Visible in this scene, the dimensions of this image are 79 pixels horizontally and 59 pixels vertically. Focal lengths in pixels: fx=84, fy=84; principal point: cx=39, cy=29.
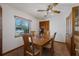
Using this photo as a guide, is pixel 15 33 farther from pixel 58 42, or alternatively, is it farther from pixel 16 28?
pixel 58 42

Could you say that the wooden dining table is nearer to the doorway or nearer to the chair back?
the chair back

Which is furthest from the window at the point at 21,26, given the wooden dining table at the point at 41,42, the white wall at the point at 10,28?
the wooden dining table at the point at 41,42

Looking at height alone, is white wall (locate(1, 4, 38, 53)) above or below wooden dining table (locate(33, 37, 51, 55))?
above

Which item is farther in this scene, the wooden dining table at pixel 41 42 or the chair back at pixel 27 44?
the chair back at pixel 27 44

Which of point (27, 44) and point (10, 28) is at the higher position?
point (10, 28)

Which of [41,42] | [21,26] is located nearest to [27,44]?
[41,42]

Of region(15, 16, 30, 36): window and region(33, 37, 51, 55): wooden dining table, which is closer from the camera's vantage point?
region(33, 37, 51, 55): wooden dining table

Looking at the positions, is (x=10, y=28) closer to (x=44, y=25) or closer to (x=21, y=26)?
(x=21, y=26)

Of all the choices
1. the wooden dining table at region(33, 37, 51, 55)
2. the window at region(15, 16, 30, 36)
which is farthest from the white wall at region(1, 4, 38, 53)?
the wooden dining table at region(33, 37, 51, 55)

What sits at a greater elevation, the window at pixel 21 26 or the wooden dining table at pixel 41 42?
the window at pixel 21 26

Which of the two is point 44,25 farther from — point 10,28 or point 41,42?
point 10,28

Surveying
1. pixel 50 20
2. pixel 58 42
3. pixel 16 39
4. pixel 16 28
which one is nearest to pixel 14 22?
pixel 16 28

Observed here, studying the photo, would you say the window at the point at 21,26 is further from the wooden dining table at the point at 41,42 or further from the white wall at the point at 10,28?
the wooden dining table at the point at 41,42

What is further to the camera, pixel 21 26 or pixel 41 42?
pixel 41 42
